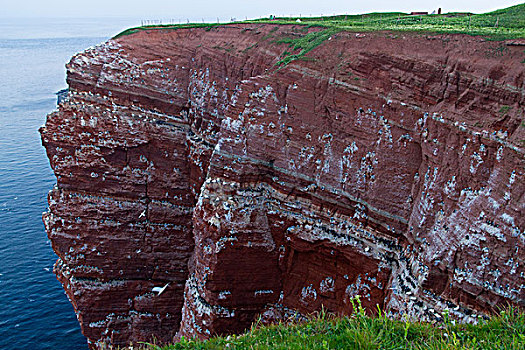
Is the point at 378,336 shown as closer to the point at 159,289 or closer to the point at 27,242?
the point at 159,289

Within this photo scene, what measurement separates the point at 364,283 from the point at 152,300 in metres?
13.9

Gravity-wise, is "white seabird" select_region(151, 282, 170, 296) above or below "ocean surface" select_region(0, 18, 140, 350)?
above

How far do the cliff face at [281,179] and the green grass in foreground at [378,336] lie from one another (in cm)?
322

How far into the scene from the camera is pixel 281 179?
1686 centimetres

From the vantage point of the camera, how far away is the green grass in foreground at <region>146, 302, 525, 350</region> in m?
7.75

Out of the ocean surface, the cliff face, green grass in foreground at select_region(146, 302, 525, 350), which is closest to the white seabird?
the cliff face

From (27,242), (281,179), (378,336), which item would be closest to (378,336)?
(378,336)

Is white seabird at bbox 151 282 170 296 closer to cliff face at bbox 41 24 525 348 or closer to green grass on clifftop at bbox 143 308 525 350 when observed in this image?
cliff face at bbox 41 24 525 348

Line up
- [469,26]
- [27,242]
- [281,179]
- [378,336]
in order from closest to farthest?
1. [378,336]
2. [281,179]
3. [469,26]
4. [27,242]

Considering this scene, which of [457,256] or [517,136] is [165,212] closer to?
[457,256]

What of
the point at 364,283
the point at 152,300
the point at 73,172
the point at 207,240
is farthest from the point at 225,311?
the point at 73,172

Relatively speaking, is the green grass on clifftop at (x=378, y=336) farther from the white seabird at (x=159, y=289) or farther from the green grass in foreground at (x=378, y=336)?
the white seabird at (x=159, y=289)

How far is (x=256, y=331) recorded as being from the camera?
955 centimetres

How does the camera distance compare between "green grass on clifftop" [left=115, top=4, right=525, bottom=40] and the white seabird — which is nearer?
"green grass on clifftop" [left=115, top=4, right=525, bottom=40]
